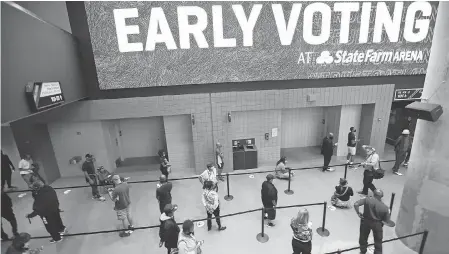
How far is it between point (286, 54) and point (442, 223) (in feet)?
22.8

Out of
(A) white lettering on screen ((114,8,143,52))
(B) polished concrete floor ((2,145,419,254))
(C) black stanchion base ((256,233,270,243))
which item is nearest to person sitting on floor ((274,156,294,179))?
(B) polished concrete floor ((2,145,419,254))

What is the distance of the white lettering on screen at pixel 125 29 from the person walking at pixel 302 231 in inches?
305

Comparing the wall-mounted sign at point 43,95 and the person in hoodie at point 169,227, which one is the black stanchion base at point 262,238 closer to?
the person in hoodie at point 169,227

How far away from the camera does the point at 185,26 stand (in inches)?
333

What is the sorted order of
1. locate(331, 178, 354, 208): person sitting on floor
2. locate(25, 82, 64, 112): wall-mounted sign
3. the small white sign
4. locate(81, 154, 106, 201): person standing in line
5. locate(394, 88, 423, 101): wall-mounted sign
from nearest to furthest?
locate(25, 82, 64, 112): wall-mounted sign
locate(331, 178, 354, 208): person sitting on floor
locate(81, 154, 106, 201): person standing in line
locate(394, 88, 423, 101): wall-mounted sign
the small white sign

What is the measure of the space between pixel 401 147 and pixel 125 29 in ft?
37.7

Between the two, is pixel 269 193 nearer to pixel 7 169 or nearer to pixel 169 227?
pixel 169 227

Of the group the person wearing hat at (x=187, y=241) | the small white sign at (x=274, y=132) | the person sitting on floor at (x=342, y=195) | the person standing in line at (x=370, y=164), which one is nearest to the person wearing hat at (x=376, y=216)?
the person sitting on floor at (x=342, y=195)

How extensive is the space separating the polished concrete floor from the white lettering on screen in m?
5.39

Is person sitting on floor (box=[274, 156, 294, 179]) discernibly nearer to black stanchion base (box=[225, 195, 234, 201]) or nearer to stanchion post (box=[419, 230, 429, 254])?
black stanchion base (box=[225, 195, 234, 201])

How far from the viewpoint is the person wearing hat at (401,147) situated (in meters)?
8.90

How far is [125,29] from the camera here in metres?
8.26

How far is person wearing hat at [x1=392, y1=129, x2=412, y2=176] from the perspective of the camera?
890 cm

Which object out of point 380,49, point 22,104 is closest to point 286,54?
point 380,49
